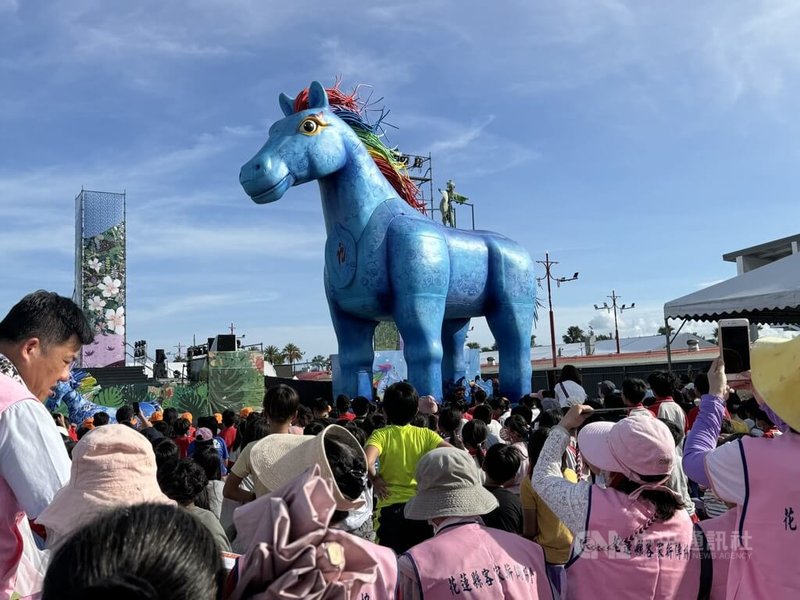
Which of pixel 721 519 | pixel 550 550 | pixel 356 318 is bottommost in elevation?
pixel 550 550

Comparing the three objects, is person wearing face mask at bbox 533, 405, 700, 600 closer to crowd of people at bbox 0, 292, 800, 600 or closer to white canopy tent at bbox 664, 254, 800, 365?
crowd of people at bbox 0, 292, 800, 600

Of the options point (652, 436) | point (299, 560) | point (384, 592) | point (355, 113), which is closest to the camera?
point (299, 560)

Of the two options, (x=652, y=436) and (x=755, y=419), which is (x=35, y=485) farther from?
(x=755, y=419)

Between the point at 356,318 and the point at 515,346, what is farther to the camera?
the point at 515,346

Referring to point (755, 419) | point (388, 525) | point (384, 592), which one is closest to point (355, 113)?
point (755, 419)

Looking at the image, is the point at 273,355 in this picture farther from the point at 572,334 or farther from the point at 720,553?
the point at 720,553

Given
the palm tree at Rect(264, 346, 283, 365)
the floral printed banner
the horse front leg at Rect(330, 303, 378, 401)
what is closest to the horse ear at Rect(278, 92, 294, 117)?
the horse front leg at Rect(330, 303, 378, 401)

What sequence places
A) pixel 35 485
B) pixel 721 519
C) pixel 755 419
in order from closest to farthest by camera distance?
pixel 35 485, pixel 721 519, pixel 755 419

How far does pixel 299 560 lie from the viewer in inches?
47.1

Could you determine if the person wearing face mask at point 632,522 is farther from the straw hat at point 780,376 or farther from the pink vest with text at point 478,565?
the straw hat at point 780,376

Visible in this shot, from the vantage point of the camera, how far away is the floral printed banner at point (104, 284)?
28.4 meters

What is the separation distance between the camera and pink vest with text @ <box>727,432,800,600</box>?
1.96 meters

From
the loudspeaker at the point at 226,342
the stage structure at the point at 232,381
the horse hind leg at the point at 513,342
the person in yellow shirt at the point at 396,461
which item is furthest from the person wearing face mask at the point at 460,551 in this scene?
the loudspeaker at the point at 226,342

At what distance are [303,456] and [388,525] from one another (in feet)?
5.25
